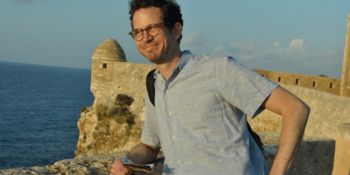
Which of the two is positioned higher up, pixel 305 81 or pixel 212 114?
pixel 212 114

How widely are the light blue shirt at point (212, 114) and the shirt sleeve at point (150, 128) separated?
229mm

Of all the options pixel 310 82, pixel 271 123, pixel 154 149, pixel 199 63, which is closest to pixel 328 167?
pixel 154 149

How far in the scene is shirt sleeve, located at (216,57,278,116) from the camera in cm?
213

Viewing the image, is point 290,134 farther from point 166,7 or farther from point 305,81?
point 305,81

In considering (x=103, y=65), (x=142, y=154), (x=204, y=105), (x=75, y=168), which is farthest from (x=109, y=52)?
(x=204, y=105)

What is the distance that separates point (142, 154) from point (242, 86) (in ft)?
2.64

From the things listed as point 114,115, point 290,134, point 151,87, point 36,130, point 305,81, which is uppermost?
point 151,87

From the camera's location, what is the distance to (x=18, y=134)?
38.8m

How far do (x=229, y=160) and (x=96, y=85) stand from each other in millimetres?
20647

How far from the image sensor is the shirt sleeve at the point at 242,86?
6.98 feet

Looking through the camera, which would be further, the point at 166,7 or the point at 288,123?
the point at 166,7

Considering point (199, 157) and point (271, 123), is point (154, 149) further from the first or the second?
point (271, 123)

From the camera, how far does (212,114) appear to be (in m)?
2.23

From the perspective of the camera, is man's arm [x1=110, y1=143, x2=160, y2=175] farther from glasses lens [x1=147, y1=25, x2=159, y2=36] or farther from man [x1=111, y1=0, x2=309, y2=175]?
glasses lens [x1=147, y1=25, x2=159, y2=36]
